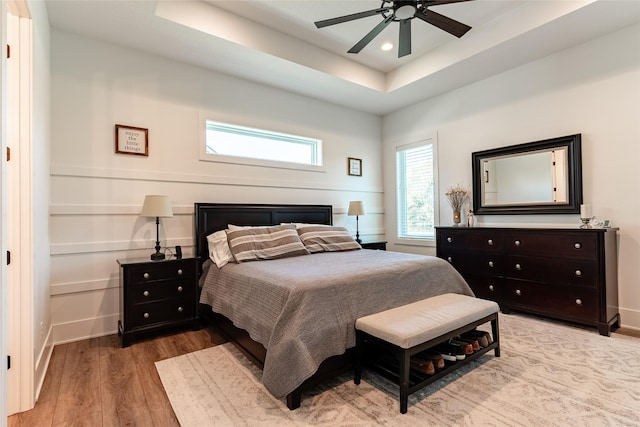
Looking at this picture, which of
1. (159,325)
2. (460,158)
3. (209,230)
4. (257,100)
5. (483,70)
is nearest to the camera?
Answer: (159,325)

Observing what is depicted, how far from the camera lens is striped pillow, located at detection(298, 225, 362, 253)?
12.0 ft

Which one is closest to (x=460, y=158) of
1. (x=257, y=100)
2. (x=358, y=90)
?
(x=358, y=90)

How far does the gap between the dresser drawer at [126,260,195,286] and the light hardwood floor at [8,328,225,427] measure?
0.57m

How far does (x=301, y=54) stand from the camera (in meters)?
3.72

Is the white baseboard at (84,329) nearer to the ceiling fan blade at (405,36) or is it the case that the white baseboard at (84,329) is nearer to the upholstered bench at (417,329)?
the upholstered bench at (417,329)

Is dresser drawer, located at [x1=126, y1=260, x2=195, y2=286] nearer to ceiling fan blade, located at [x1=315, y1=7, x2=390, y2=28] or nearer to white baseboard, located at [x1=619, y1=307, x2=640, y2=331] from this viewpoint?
ceiling fan blade, located at [x1=315, y1=7, x2=390, y2=28]

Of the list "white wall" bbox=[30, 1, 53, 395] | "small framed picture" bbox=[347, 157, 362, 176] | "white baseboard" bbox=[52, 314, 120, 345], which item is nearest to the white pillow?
"white baseboard" bbox=[52, 314, 120, 345]

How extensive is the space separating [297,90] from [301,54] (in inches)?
29.1

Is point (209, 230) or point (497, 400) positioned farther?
point (209, 230)

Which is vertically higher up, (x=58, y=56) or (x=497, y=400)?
(x=58, y=56)

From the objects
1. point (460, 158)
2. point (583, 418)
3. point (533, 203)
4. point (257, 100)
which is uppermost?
point (257, 100)

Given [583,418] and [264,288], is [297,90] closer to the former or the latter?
[264,288]

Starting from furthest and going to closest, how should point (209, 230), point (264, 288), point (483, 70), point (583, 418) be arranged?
point (483, 70), point (209, 230), point (264, 288), point (583, 418)

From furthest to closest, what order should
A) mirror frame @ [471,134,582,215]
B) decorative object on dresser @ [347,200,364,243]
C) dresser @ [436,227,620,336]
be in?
decorative object on dresser @ [347,200,364,243] < mirror frame @ [471,134,582,215] < dresser @ [436,227,620,336]
